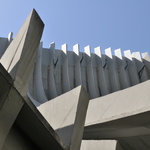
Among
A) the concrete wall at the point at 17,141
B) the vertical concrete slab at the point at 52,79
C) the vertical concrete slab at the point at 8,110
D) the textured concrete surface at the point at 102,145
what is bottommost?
the vertical concrete slab at the point at 52,79

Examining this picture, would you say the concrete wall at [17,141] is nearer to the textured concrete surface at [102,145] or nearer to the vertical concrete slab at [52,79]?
the textured concrete surface at [102,145]

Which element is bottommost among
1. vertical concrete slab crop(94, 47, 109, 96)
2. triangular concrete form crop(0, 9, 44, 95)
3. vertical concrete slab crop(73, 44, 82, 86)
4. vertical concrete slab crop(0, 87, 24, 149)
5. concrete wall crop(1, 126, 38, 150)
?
vertical concrete slab crop(94, 47, 109, 96)

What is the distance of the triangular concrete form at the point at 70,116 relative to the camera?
408 centimetres

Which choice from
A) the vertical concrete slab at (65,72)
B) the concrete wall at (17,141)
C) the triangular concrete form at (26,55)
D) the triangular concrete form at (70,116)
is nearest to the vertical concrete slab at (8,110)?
the triangular concrete form at (26,55)

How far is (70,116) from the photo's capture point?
14.1ft

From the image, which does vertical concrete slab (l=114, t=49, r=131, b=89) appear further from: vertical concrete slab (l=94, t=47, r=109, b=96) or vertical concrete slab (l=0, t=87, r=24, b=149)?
vertical concrete slab (l=0, t=87, r=24, b=149)

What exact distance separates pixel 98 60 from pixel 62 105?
15464 millimetres

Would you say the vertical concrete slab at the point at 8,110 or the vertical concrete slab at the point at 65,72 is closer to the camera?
the vertical concrete slab at the point at 8,110

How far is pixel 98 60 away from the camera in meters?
20.1

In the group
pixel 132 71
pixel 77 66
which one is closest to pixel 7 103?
pixel 77 66

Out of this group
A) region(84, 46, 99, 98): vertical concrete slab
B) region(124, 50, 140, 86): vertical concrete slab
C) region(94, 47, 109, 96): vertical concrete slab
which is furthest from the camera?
region(124, 50, 140, 86): vertical concrete slab

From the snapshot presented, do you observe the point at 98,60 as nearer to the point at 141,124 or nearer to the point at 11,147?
the point at 141,124

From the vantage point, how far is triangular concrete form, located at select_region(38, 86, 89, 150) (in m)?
4.08

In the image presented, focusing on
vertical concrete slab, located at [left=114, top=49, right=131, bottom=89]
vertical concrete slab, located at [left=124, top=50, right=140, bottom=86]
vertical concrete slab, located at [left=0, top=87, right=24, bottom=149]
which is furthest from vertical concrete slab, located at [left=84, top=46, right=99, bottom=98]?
vertical concrete slab, located at [left=0, top=87, right=24, bottom=149]
